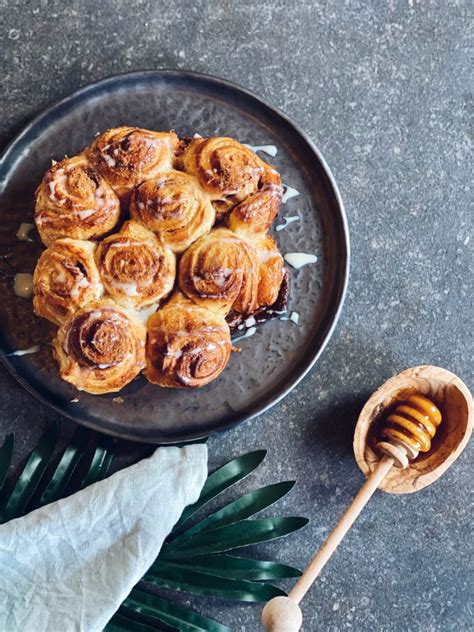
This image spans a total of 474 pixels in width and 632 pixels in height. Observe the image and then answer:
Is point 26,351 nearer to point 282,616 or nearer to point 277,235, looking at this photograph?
point 277,235

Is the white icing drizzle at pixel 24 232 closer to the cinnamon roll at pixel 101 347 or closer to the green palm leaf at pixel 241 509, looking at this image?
the cinnamon roll at pixel 101 347

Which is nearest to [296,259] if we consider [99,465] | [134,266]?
[134,266]

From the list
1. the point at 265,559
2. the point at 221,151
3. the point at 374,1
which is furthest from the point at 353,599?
the point at 374,1

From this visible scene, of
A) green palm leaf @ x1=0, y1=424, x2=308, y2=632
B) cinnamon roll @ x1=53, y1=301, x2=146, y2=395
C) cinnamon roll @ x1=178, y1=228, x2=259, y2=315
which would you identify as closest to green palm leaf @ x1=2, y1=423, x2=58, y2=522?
green palm leaf @ x1=0, y1=424, x2=308, y2=632

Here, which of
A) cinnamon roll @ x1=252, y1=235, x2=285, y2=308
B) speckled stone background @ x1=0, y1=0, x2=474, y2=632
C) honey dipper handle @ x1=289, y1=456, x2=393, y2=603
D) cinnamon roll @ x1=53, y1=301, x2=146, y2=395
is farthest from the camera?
speckled stone background @ x1=0, y1=0, x2=474, y2=632

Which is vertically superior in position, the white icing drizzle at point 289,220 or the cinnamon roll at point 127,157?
the cinnamon roll at point 127,157

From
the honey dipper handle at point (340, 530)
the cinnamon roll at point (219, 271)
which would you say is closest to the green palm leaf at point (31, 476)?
the cinnamon roll at point (219, 271)

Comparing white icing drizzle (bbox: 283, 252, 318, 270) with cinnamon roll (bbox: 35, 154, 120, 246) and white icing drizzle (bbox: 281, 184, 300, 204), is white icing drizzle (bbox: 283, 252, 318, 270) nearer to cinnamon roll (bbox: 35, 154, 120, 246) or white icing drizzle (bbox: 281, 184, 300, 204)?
white icing drizzle (bbox: 281, 184, 300, 204)

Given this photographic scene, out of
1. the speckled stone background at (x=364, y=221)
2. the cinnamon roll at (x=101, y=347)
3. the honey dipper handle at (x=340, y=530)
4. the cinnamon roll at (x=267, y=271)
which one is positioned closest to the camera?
the cinnamon roll at (x=101, y=347)
